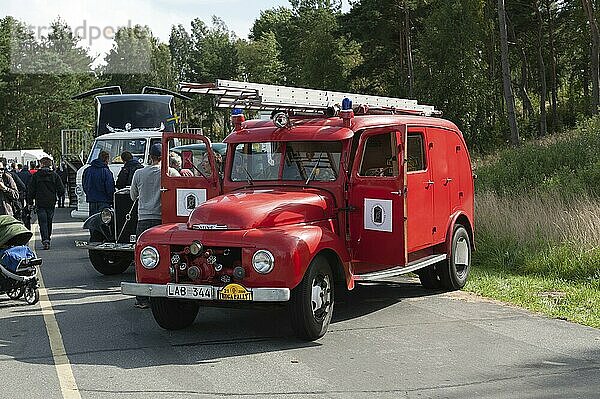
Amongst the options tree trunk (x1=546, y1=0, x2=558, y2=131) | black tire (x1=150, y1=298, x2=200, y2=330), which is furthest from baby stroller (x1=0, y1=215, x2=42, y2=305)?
tree trunk (x1=546, y1=0, x2=558, y2=131)

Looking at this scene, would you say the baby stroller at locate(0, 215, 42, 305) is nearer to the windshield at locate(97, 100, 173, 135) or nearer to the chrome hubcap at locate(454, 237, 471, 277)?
the chrome hubcap at locate(454, 237, 471, 277)

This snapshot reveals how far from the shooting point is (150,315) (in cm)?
1031

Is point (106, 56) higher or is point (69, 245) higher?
point (106, 56)

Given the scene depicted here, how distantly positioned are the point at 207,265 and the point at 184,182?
260 cm

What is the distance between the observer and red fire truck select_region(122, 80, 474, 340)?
8.38 metres

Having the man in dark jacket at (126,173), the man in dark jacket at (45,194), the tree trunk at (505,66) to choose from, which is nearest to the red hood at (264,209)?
the man in dark jacket at (126,173)

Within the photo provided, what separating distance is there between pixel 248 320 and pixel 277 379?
2664mm

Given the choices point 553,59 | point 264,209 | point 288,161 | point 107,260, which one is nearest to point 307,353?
point 264,209

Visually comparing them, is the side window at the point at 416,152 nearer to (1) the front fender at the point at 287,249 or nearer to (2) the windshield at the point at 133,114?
(1) the front fender at the point at 287,249

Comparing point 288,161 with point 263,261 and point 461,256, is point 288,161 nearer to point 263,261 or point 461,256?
point 263,261

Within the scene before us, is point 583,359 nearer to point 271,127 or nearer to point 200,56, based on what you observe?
point 271,127

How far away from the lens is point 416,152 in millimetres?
10805

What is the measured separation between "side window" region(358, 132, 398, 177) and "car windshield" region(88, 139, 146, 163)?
44.2 feet

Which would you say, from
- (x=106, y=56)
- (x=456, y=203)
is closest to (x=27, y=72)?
(x=106, y=56)
